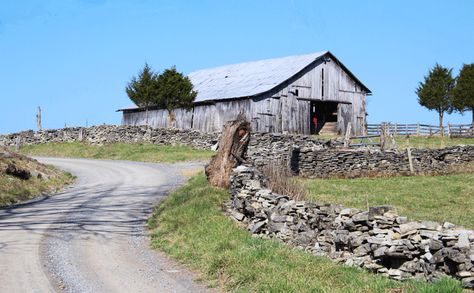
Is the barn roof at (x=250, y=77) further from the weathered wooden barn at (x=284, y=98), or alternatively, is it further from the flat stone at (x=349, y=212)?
the flat stone at (x=349, y=212)

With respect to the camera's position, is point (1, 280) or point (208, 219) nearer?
point (1, 280)

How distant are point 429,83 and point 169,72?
31983 millimetres

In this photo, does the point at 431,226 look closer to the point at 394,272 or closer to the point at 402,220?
the point at 402,220

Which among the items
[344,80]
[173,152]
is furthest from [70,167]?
[344,80]

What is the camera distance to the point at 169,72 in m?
51.0

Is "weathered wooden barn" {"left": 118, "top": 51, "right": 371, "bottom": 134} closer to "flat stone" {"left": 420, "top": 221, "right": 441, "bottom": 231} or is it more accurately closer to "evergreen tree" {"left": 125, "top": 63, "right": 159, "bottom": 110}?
"evergreen tree" {"left": 125, "top": 63, "right": 159, "bottom": 110}

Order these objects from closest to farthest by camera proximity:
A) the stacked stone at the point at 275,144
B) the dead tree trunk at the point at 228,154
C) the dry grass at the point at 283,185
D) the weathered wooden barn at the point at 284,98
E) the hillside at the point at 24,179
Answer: the dry grass at the point at 283,185 < the dead tree trunk at the point at 228,154 < the hillside at the point at 24,179 < the stacked stone at the point at 275,144 < the weathered wooden barn at the point at 284,98

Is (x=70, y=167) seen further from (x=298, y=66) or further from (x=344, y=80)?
(x=344, y=80)

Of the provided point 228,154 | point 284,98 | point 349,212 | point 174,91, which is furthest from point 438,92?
point 349,212

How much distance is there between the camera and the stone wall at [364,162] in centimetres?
2842

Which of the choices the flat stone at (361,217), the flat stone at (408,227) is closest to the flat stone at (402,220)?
the flat stone at (408,227)

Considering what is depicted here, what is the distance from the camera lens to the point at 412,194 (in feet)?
70.5

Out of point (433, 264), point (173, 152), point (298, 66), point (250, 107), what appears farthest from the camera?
point (298, 66)

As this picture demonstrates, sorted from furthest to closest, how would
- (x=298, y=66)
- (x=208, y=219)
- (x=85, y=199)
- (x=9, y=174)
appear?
(x=298, y=66), (x=9, y=174), (x=85, y=199), (x=208, y=219)
